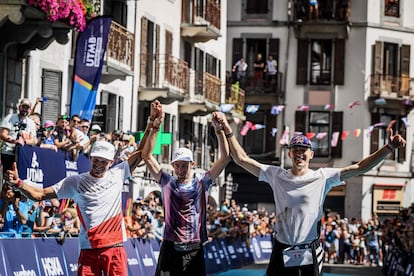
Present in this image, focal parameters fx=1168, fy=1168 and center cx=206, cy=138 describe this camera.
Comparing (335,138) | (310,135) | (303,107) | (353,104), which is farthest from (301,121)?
(353,104)

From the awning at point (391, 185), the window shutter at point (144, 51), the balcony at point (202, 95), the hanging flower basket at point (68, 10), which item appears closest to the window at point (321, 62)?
the awning at point (391, 185)

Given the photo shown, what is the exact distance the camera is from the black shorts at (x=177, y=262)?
12562mm

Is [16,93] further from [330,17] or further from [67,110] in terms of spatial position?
[330,17]

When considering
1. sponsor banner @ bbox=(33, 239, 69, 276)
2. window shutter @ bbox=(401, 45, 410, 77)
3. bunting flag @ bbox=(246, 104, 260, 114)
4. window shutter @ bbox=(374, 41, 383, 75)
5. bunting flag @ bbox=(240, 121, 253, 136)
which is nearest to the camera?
sponsor banner @ bbox=(33, 239, 69, 276)

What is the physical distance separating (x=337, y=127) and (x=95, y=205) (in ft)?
139

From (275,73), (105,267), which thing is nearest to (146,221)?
(105,267)

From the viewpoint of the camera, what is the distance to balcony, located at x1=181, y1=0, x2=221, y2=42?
41.4 m

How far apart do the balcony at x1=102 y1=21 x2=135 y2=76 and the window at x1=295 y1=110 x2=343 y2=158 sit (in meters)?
22.4

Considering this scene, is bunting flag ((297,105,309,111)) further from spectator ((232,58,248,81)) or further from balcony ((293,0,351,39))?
balcony ((293,0,351,39))

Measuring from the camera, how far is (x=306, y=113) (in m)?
54.0

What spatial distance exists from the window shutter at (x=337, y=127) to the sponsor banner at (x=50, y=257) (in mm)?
36728

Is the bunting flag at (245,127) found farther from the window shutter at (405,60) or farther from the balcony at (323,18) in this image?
the window shutter at (405,60)

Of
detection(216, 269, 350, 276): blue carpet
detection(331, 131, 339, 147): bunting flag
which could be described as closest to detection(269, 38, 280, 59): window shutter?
detection(331, 131, 339, 147): bunting flag

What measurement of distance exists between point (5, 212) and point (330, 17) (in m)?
38.6
